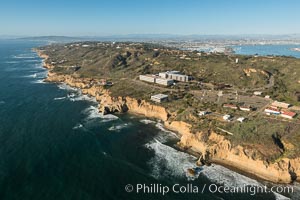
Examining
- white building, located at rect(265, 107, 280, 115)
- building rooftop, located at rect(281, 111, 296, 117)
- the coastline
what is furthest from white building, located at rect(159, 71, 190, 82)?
building rooftop, located at rect(281, 111, 296, 117)

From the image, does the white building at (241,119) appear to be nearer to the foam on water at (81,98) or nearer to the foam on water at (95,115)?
the foam on water at (95,115)

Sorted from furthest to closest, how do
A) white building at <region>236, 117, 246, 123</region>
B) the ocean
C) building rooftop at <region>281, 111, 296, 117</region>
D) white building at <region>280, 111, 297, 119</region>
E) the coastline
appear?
building rooftop at <region>281, 111, 296, 117</region>, white building at <region>280, 111, 297, 119</region>, white building at <region>236, 117, 246, 123</region>, the coastline, the ocean

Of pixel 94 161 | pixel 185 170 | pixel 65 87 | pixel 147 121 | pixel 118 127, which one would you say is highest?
pixel 65 87

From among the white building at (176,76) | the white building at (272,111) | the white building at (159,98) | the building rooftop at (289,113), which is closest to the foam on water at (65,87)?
the white building at (176,76)

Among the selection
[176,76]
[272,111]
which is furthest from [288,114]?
[176,76]

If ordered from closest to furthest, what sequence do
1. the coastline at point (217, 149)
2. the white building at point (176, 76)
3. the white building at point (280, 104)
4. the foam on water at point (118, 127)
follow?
the coastline at point (217, 149), the foam on water at point (118, 127), the white building at point (280, 104), the white building at point (176, 76)

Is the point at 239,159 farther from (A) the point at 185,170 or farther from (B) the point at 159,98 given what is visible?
(B) the point at 159,98

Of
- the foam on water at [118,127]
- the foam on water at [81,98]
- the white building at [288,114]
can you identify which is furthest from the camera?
the foam on water at [81,98]

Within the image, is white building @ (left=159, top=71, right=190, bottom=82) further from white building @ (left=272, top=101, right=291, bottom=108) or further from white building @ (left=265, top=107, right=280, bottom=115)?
white building @ (left=265, top=107, right=280, bottom=115)

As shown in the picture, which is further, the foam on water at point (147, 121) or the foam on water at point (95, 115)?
the foam on water at point (95, 115)
